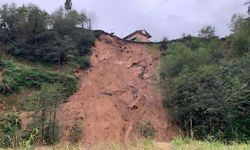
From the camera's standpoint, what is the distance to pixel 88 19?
1532 inches

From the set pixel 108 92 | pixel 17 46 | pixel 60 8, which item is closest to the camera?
pixel 108 92

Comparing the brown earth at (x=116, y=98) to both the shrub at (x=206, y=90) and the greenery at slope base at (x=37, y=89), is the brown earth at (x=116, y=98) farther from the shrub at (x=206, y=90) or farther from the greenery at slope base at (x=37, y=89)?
the shrub at (x=206, y=90)

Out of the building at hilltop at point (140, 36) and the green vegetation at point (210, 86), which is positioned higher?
the building at hilltop at point (140, 36)

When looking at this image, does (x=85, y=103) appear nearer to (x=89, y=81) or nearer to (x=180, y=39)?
(x=89, y=81)

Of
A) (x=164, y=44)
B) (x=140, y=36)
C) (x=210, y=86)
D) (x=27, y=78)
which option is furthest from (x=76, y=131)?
(x=140, y=36)

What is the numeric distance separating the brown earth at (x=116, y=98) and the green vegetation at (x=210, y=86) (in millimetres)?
1631

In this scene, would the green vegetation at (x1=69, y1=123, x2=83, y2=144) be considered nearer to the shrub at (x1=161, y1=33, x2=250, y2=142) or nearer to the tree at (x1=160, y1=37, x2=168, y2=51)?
the shrub at (x1=161, y1=33, x2=250, y2=142)

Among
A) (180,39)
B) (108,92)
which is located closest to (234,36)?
(180,39)

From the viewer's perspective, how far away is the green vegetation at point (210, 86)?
24.1 metres

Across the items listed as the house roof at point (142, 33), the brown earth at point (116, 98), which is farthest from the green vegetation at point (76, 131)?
the house roof at point (142, 33)

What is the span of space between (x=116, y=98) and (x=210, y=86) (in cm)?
756

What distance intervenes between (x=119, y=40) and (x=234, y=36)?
10965 mm

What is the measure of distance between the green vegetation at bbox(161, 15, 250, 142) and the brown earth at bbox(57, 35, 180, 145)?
1.63m

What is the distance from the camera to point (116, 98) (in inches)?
Answer: 1212
